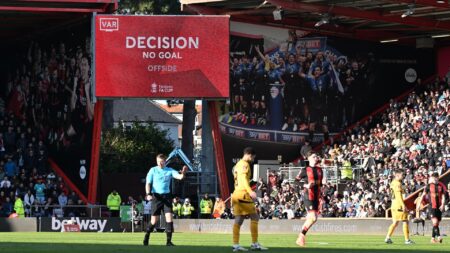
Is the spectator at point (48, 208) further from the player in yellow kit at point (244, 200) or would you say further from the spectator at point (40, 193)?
the player in yellow kit at point (244, 200)

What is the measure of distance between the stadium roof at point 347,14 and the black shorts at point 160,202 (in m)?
25.2

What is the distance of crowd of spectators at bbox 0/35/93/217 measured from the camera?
174 ft

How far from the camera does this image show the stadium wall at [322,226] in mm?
40719

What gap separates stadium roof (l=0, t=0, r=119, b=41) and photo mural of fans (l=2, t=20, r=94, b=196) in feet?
2.08

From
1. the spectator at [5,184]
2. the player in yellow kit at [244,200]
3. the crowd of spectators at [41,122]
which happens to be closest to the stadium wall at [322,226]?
the crowd of spectators at [41,122]

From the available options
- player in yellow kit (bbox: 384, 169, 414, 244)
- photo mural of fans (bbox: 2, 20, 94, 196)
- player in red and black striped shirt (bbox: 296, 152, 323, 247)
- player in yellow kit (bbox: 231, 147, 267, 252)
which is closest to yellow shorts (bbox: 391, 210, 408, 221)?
player in yellow kit (bbox: 384, 169, 414, 244)

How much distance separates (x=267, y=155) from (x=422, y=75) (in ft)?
30.4

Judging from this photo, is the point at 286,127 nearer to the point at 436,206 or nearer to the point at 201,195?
the point at 201,195

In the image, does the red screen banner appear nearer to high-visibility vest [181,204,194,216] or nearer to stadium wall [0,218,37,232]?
high-visibility vest [181,204,194,216]

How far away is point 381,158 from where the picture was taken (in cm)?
5178

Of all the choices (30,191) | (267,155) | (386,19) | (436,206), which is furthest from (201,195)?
(436,206)

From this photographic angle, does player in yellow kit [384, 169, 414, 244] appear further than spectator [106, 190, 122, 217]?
No

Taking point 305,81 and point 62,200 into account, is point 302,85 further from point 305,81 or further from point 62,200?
point 62,200

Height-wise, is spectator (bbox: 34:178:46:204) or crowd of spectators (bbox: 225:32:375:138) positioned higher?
crowd of spectators (bbox: 225:32:375:138)
